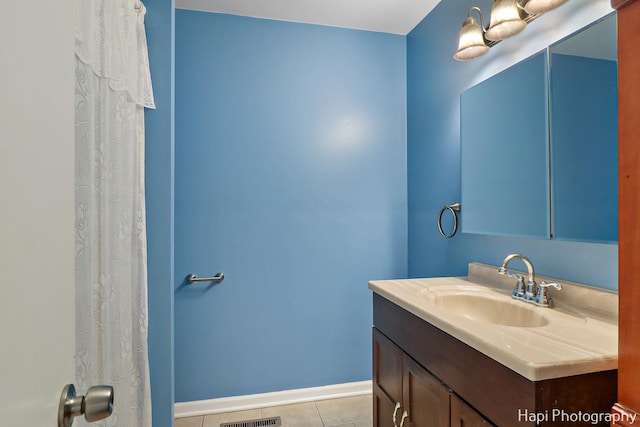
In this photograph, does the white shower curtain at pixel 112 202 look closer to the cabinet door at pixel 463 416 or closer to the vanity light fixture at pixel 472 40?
the cabinet door at pixel 463 416

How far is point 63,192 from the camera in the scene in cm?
50

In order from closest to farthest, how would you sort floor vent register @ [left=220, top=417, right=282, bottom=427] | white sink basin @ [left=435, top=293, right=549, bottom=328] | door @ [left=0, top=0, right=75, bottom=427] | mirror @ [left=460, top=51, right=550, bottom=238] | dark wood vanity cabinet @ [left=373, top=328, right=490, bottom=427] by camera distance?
1. door @ [left=0, top=0, right=75, bottom=427]
2. dark wood vanity cabinet @ [left=373, top=328, right=490, bottom=427]
3. white sink basin @ [left=435, top=293, right=549, bottom=328]
4. mirror @ [left=460, top=51, right=550, bottom=238]
5. floor vent register @ [left=220, top=417, right=282, bottom=427]

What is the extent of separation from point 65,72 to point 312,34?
201 cm

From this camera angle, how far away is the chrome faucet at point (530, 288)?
116cm

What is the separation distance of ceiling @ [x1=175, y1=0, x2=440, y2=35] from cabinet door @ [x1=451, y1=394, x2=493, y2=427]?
2131mm

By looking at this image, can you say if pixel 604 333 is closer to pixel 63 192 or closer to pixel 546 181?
pixel 546 181

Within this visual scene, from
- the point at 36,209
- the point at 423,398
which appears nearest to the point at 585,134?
the point at 423,398

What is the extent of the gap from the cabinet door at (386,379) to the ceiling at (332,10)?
192 centimetres

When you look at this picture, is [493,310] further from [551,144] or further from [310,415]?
[310,415]

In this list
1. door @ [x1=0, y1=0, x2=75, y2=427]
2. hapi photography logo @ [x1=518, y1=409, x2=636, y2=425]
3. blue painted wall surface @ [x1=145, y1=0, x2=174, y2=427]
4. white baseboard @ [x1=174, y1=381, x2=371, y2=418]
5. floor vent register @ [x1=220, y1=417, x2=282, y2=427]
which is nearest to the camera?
door @ [x1=0, y1=0, x2=75, y2=427]

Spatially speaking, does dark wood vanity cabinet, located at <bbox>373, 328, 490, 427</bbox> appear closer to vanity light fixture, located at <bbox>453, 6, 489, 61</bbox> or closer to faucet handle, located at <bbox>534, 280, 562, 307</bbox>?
faucet handle, located at <bbox>534, 280, 562, 307</bbox>

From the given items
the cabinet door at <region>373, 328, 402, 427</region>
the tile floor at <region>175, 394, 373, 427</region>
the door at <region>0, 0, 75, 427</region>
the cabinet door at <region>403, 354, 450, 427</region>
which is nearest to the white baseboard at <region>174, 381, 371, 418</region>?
the tile floor at <region>175, 394, 373, 427</region>

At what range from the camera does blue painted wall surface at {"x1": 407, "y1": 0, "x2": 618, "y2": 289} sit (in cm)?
118

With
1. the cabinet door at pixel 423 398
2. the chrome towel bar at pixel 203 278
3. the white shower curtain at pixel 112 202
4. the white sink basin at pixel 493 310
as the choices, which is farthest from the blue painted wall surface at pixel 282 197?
the cabinet door at pixel 423 398
